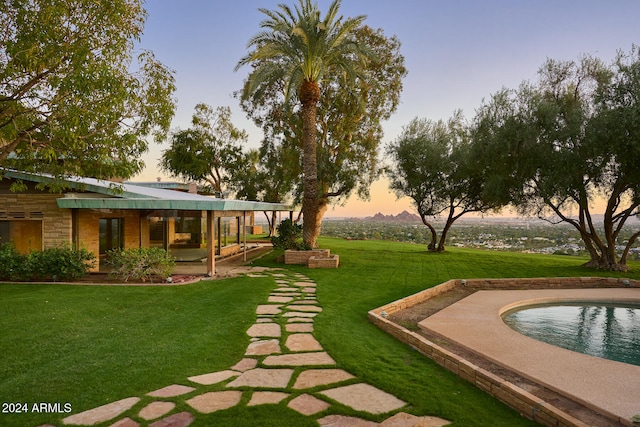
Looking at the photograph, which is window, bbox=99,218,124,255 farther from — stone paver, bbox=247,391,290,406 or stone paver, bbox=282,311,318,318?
stone paver, bbox=247,391,290,406

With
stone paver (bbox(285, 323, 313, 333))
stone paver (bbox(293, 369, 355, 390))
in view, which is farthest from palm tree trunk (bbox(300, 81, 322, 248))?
stone paver (bbox(293, 369, 355, 390))

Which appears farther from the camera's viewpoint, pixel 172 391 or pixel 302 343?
pixel 302 343

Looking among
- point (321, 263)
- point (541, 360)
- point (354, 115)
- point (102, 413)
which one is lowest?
point (541, 360)

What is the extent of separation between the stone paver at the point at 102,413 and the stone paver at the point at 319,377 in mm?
1693

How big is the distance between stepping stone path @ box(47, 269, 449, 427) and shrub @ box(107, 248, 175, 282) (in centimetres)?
646

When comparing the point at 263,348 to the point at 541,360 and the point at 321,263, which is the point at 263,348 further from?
the point at 321,263

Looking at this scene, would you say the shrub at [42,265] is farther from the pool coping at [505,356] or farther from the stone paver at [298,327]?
the pool coping at [505,356]

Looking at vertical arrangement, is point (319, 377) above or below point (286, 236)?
below

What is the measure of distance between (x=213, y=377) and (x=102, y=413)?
4.02ft

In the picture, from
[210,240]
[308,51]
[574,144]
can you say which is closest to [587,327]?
[574,144]

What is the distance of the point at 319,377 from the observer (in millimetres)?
4688

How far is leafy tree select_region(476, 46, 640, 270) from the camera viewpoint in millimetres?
13852

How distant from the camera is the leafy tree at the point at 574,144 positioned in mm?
13852

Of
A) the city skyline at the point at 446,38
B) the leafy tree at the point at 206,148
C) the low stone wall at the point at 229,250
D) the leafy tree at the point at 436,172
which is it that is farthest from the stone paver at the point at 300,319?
the leafy tree at the point at 206,148
